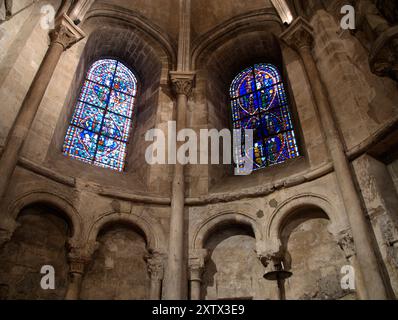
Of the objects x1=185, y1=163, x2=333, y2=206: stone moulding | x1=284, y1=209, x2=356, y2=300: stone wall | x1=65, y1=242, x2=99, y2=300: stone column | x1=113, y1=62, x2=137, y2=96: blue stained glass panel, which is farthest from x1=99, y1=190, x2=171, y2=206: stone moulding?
x1=113, y1=62, x2=137, y2=96: blue stained glass panel

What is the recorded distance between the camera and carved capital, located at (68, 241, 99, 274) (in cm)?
655

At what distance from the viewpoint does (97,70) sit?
1019cm

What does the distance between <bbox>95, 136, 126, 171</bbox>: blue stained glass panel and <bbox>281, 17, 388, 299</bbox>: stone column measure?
15.2ft

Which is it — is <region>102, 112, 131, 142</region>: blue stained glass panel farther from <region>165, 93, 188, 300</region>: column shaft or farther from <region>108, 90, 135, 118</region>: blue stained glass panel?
<region>165, 93, 188, 300</region>: column shaft

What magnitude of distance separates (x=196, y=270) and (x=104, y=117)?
460 centimetres

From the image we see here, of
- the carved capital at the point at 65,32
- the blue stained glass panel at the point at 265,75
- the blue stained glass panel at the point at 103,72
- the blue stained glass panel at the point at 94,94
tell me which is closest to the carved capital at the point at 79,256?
the blue stained glass panel at the point at 94,94

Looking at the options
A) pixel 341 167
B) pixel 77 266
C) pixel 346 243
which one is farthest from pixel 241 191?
pixel 77 266

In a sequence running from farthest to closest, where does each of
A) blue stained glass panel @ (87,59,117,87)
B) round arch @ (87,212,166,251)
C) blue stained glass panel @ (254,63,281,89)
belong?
blue stained glass panel @ (254,63,281,89) → blue stained glass panel @ (87,59,117,87) → round arch @ (87,212,166,251)

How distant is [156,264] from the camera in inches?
275

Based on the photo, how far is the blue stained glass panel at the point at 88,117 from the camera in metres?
9.05

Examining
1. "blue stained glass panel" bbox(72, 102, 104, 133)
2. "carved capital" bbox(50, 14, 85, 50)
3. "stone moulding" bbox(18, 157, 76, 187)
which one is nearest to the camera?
"stone moulding" bbox(18, 157, 76, 187)

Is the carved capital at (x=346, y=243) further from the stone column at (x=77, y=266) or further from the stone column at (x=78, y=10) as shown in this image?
the stone column at (x=78, y=10)
